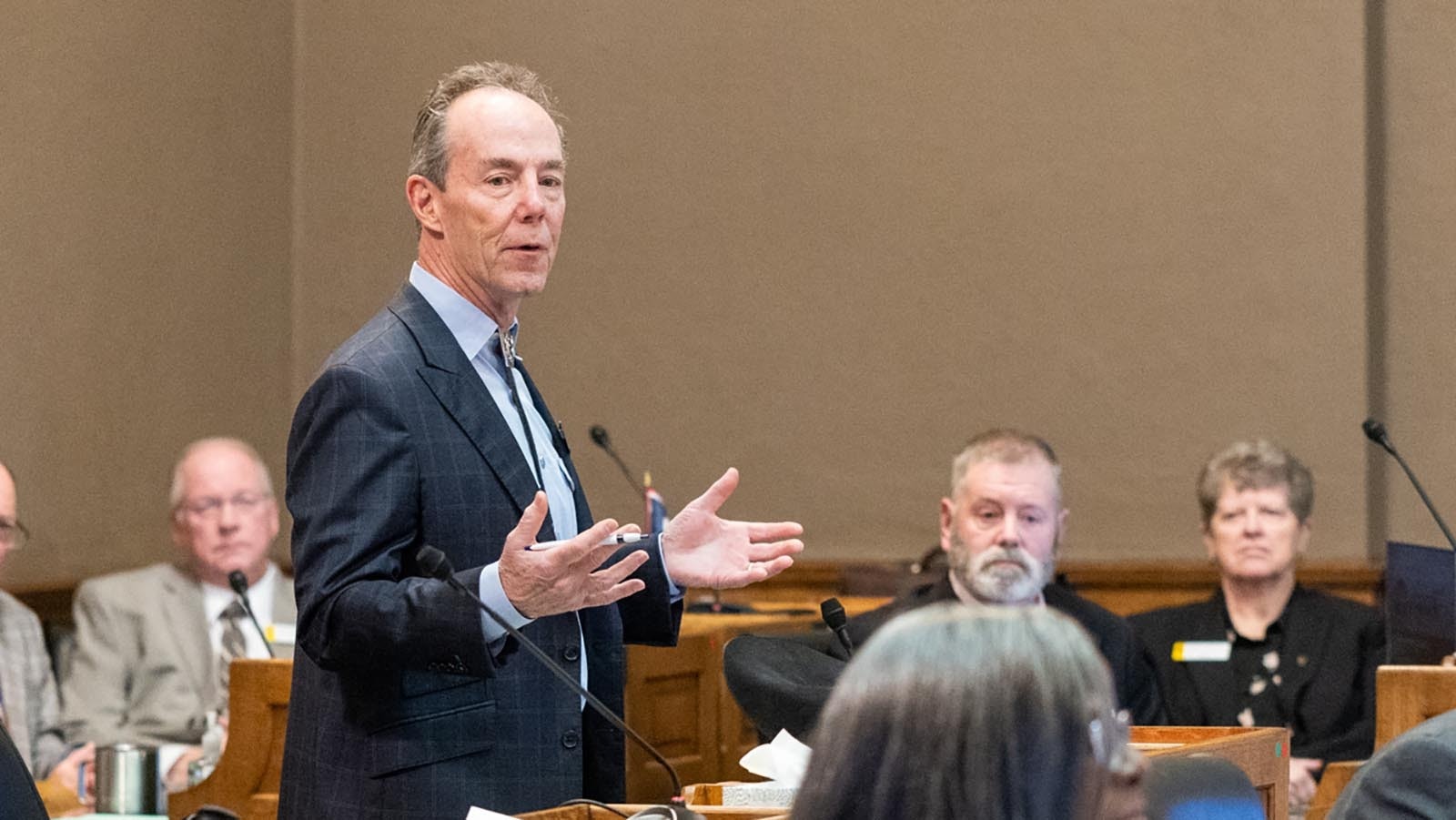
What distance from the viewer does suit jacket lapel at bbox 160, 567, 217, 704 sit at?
17.1 feet

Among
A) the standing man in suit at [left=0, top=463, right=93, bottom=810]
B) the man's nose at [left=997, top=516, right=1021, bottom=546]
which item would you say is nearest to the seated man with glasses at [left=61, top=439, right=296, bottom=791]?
the standing man in suit at [left=0, top=463, right=93, bottom=810]

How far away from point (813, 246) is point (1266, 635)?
2.54 m

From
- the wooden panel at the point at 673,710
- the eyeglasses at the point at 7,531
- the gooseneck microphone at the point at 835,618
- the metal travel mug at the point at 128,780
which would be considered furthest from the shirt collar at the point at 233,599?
the gooseneck microphone at the point at 835,618

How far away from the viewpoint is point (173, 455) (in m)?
6.65

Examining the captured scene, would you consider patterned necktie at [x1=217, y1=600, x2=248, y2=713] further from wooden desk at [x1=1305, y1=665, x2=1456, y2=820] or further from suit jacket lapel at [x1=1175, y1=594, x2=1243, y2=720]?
wooden desk at [x1=1305, y1=665, x2=1456, y2=820]

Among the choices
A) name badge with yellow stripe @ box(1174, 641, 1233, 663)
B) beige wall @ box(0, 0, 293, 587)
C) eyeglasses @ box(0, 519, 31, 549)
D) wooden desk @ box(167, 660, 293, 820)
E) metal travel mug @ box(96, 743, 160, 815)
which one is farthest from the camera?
beige wall @ box(0, 0, 293, 587)

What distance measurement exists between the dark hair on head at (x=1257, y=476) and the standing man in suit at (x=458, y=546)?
2908 millimetres

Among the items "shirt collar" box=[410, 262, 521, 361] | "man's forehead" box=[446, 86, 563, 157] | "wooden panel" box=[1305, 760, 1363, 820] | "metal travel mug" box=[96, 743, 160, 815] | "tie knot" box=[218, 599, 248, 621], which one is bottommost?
"wooden panel" box=[1305, 760, 1363, 820]

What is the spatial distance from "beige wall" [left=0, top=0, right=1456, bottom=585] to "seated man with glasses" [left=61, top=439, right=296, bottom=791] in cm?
76

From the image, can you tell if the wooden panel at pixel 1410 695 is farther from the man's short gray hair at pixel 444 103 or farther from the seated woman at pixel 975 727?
the seated woman at pixel 975 727

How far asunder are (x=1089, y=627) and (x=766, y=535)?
2275mm

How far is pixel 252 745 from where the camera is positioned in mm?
4055

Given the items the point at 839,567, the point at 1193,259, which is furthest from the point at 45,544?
the point at 1193,259

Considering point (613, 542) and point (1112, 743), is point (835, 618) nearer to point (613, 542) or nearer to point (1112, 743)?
point (613, 542)
